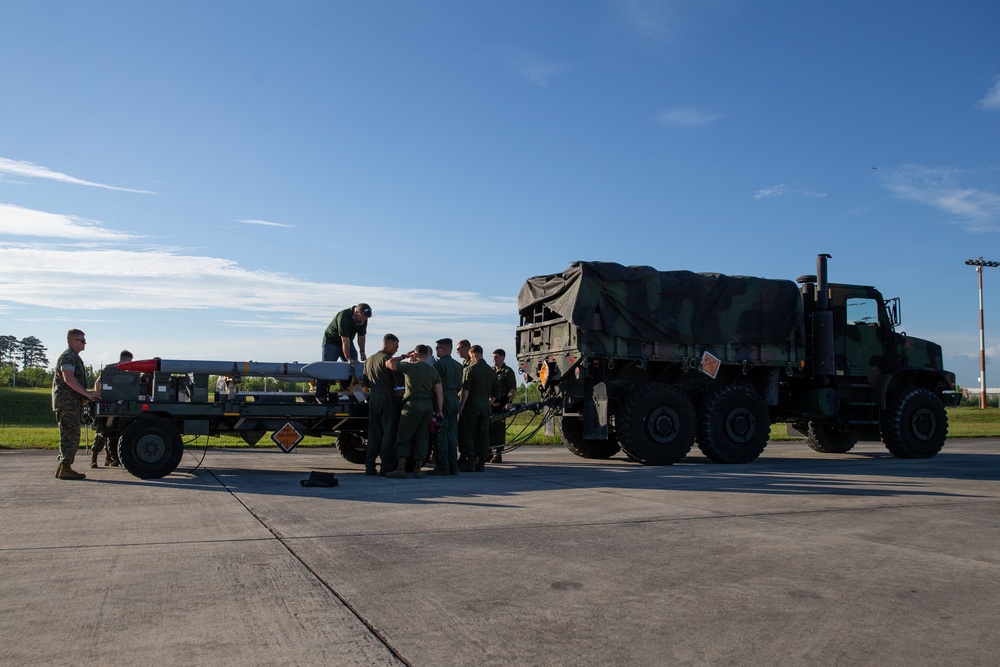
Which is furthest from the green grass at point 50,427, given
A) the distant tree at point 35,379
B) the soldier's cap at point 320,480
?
the distant tree at point 35,379

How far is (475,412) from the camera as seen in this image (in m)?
11.9

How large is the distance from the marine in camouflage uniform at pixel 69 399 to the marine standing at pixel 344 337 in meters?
2.93

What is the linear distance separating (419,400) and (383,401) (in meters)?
0.61

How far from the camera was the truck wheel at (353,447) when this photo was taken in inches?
516

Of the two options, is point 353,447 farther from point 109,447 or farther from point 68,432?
point 68,432

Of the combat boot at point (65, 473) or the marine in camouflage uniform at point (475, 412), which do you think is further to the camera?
the marine in camouflage uniform at point (475, 412)


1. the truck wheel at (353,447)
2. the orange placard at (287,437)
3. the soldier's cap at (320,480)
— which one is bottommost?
the soldier's cap at (320,480)

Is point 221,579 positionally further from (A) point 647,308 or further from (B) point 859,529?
(A) point 647,308

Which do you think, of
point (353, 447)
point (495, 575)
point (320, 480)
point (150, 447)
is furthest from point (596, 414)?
point (495, 575)

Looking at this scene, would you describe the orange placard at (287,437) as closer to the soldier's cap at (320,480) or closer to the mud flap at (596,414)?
the soldier's cap at (320,480)

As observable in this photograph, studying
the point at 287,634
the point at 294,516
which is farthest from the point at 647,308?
the point at 287,634

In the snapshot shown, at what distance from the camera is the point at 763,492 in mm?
9336

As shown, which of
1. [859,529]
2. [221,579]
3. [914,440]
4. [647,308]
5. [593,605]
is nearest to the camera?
[593,605]

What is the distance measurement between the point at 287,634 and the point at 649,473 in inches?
319
